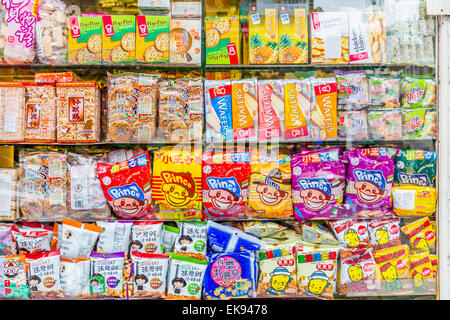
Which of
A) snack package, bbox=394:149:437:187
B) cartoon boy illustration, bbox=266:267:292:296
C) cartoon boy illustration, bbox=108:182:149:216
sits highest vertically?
snack package, bbox=394:149:437:187

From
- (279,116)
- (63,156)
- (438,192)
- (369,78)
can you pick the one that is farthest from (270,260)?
(63,156)

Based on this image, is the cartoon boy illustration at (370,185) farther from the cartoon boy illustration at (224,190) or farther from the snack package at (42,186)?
the snack package at (42,186)

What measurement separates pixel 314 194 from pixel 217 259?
29.1 inches

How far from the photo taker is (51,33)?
237 cm

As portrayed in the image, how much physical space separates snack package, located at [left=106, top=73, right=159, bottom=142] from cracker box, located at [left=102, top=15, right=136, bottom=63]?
0.13m

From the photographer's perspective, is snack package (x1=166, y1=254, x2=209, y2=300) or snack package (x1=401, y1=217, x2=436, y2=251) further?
snack package (x1=401, y1=217, x2=436, y2=251)

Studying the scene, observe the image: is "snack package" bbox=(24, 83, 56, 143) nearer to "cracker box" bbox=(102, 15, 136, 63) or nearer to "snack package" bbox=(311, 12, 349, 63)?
"cracker box" bbox=(102, 15, 136, 63)

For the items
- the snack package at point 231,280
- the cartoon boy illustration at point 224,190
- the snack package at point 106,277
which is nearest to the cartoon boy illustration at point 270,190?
the cartoon boy illustration at point 224,190

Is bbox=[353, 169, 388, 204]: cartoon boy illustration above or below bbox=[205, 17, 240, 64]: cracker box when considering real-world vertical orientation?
below

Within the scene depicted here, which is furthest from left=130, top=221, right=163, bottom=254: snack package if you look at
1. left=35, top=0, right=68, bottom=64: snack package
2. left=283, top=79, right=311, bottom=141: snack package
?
left=35, top=0, right=68, bottom=64: snack package

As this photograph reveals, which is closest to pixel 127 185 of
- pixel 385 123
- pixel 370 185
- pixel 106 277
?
pixel 106 277

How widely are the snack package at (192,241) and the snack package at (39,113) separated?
1040 mm

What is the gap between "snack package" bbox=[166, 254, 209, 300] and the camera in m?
2.33

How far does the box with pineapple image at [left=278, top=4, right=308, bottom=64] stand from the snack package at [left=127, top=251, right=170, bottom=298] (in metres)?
1.50
